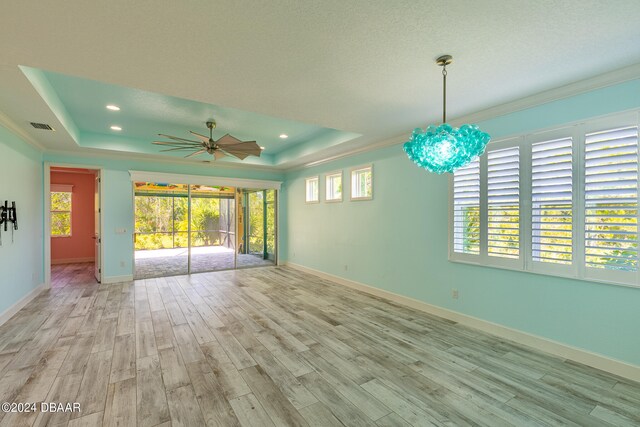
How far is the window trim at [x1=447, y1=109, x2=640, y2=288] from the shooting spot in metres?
2.54

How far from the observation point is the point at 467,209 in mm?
3668

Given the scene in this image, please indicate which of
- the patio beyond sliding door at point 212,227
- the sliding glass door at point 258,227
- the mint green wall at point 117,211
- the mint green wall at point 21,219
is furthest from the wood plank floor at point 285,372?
the sliding glass door at point 258,227

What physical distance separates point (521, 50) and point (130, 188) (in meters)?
6.99

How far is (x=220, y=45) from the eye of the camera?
7.00ft

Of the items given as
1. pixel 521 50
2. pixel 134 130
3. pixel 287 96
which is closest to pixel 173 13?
pixel 287 96

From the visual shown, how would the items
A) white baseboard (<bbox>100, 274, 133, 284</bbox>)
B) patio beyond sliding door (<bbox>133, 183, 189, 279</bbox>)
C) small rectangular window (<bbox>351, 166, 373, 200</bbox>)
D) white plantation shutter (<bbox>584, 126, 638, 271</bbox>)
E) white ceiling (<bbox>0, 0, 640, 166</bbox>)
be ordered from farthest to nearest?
1. patio beyond sliding door (<bbox>133, 183, 189, 279</bbox>)
2. white baseboard (<bbox>100, 274, 133, 284</bbox>)
3. small rectangular window (<bbox>351, 166, 373, 200</bbox>)
4. white plantation shutter (<bbox>584, 126, 638, 271</bbox>)
5. white ceiling (<bbox>0, 0, 640, 166</bbox>)

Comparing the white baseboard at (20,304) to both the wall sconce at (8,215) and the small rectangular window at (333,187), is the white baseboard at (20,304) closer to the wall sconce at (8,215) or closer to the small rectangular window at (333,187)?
the wall sconce at (8,215)

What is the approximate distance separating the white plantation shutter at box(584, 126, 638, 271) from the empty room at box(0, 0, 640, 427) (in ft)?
0.05

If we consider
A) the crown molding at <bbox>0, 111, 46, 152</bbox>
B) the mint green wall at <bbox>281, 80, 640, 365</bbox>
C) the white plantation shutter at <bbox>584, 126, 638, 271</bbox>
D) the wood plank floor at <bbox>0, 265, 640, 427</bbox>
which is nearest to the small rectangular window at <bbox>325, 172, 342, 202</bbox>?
the mint green wall at <bbox>281, 80, 640, 365</bbox>

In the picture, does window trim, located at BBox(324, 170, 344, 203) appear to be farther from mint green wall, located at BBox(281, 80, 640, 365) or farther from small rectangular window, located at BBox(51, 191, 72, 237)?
small rectangular window, located at BBox(51, 191, 72, 237)

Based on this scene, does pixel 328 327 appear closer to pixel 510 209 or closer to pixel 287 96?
pixel 510 209

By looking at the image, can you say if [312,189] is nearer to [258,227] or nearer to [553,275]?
[258,227]

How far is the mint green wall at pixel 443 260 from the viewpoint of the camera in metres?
2.60

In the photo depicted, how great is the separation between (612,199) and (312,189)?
5.29m
